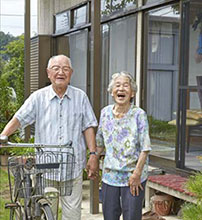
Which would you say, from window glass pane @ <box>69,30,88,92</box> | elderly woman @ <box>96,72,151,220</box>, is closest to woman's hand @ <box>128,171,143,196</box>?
elderly woman @ <box>96,72,151,220</box>

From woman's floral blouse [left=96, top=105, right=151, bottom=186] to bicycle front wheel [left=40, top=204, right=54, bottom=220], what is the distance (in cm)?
53

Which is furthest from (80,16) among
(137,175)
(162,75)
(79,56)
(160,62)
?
(137,175)

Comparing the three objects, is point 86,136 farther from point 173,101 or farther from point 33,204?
point 173,101

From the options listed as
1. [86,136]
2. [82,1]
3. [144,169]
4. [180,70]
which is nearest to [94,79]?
[180,70]

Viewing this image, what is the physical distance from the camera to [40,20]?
11.2 meters

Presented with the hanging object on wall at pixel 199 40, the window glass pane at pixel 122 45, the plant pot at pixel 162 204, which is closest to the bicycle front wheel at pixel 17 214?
the plant pot at pixel 162 204

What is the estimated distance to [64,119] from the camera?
3.96 metres

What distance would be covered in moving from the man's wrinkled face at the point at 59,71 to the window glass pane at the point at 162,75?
2551 millimetres

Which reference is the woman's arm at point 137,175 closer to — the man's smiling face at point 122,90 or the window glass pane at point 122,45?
the man's smiling face at point 122,90

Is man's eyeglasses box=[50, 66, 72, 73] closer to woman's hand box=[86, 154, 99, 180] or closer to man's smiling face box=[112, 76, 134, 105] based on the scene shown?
man's smiling face box=[112, 76, 134, 105]

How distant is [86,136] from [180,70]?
7.58 feet

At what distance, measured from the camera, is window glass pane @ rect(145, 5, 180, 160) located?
6328 mm

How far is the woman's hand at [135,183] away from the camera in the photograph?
3702 millimetres

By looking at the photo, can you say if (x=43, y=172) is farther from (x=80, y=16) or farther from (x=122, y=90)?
(x=80, y=16)
